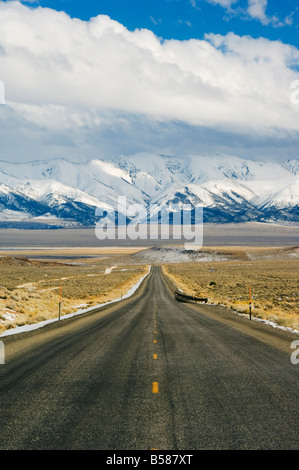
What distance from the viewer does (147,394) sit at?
7.69m

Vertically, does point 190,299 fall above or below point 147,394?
below

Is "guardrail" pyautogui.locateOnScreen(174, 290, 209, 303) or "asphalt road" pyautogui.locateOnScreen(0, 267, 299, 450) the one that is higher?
"asphalt road" pyautogui.locateOnScreen(0, 267, 299, 450)

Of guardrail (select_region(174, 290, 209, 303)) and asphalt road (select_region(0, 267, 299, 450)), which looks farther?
guardrail (select_region(174, 290, 209, 303))

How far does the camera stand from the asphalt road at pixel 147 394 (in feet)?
18.9

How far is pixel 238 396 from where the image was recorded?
25.1 feet

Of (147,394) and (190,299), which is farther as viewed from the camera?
(190,299)

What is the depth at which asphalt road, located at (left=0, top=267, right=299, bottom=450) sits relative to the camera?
5773mm

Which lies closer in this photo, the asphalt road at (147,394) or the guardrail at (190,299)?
the asphalt road at (147,394)

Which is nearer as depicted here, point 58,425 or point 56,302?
point 58,425

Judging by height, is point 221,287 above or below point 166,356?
below

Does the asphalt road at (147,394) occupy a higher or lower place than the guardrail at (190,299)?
higher
